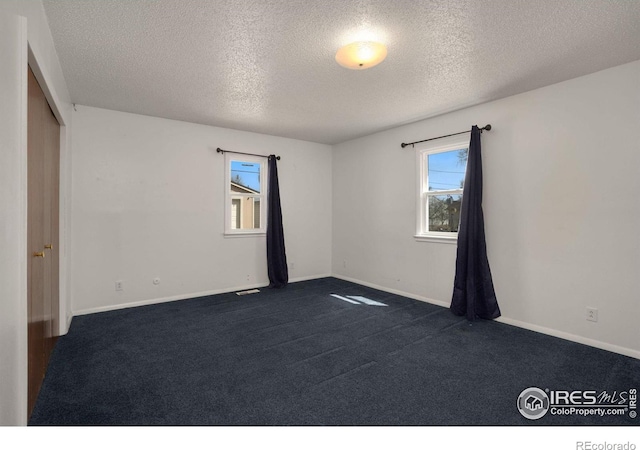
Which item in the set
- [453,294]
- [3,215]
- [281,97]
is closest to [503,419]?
[453,294]

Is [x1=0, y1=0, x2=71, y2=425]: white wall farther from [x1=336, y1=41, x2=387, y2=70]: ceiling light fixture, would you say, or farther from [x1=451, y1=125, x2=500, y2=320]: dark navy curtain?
[x1=451, y1=125, x2=500, y2=320]: dark navy curtain

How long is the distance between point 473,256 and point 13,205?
3.71 m

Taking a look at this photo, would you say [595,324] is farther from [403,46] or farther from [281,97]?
[281,97]

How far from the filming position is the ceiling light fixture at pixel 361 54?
7.54 ft

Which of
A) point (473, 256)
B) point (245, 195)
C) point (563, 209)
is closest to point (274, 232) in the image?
point (245, 195)

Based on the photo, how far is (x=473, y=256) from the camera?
3475mm

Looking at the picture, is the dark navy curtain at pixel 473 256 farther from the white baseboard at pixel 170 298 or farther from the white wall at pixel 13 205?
the white wall at pixel 13 205

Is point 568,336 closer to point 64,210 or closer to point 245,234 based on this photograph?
point 245,234

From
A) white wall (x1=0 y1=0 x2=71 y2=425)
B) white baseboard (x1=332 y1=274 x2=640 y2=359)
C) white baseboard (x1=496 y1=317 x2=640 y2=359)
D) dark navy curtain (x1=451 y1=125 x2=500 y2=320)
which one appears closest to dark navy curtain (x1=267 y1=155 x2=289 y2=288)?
white baseboard (x1=332 y1=274 x2=640 y2=359)

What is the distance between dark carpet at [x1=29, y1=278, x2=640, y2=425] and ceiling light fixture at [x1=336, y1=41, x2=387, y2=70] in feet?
7.61

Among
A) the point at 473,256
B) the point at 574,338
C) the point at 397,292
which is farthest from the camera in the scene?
the point at 397,292

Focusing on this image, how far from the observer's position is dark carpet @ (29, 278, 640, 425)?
1848 millimetres

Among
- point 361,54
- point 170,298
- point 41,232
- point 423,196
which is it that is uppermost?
point 361,54

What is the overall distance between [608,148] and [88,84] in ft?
15.8
